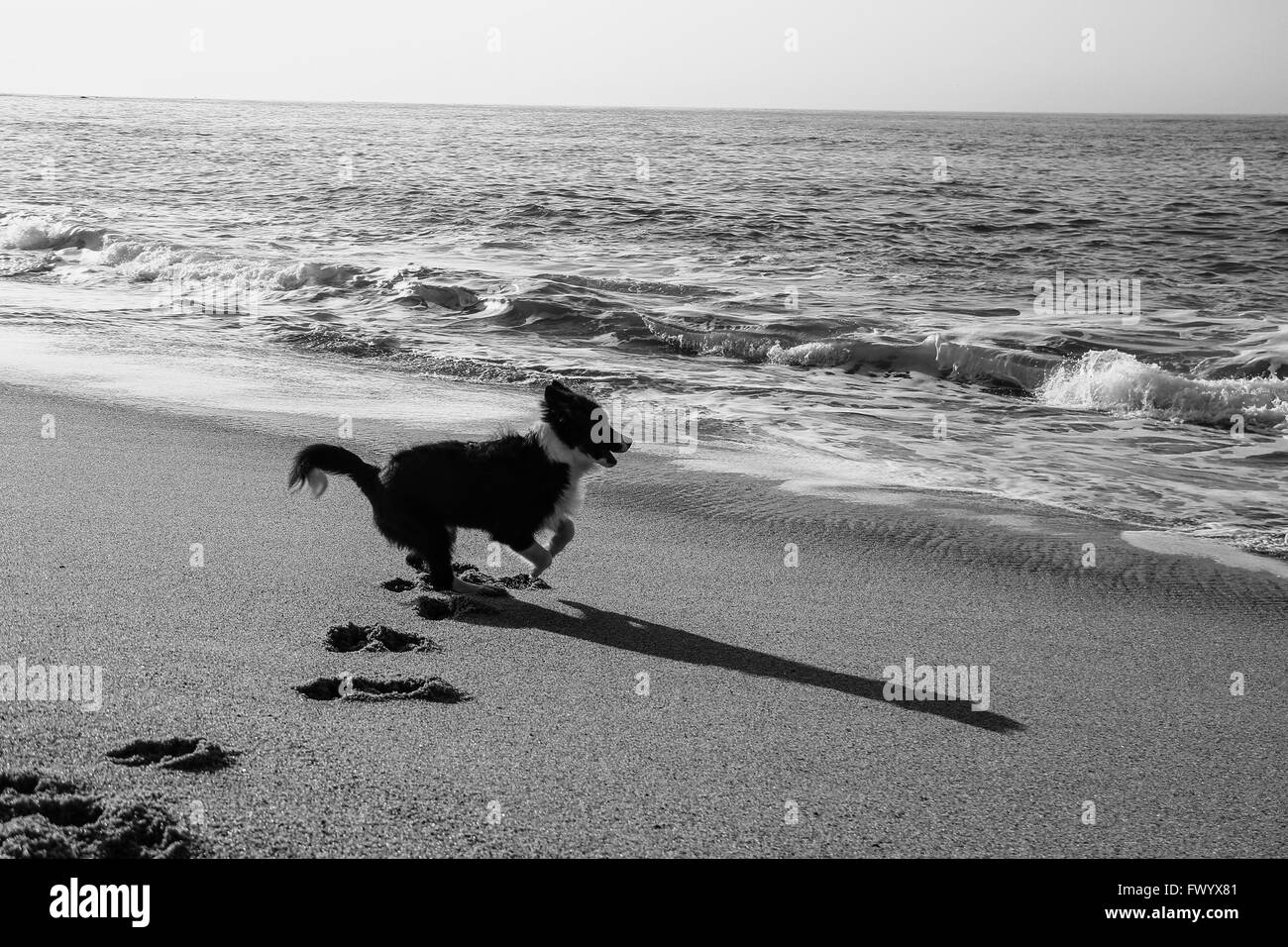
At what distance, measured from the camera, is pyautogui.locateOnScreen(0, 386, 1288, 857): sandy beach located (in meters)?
3.26

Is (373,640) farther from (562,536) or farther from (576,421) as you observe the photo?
(576,421)

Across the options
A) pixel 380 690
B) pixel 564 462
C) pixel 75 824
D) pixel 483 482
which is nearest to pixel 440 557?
pixel 483 482

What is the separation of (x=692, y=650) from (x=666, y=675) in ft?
1.08

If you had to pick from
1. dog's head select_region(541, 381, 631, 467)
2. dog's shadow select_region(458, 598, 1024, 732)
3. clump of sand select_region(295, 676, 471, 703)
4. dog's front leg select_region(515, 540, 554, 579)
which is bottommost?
dog's shadow select_region(458, 598, 1024, 732)

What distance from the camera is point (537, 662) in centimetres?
452

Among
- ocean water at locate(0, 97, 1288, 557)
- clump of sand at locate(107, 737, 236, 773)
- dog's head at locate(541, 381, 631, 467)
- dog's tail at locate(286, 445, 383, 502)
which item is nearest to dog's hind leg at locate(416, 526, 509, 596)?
dog's tail at locate(286, 445, 383, 502)

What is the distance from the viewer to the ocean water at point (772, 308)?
29.2ft

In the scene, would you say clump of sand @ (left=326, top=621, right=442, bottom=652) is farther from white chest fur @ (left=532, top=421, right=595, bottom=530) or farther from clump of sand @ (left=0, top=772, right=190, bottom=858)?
clump of sand @ (left=0, top=772, right=190, bottom=858)

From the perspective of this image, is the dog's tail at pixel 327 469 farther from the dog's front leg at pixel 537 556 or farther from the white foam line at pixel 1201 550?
the white foam line at pixel 1201 550

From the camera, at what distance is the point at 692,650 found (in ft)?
15.6

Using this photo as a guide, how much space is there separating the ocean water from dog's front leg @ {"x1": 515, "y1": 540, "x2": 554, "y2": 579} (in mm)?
2391

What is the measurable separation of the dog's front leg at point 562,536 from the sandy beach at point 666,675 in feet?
0.64

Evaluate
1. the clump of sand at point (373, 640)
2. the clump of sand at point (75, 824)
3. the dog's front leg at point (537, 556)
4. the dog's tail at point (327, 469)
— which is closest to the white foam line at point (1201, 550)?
the dog's front leg at point (537, 556)

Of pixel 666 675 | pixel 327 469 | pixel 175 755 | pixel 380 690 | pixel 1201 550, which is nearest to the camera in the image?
pixel 175 755
